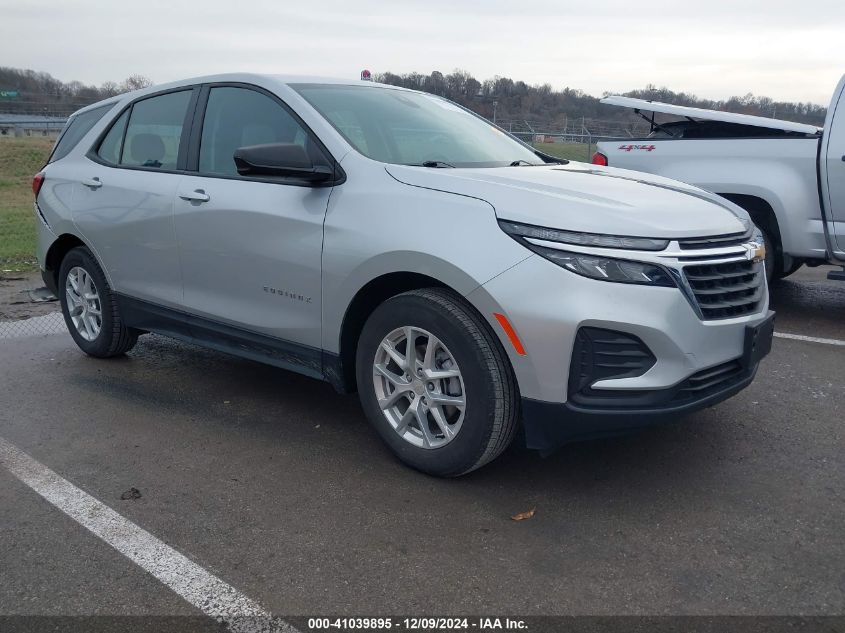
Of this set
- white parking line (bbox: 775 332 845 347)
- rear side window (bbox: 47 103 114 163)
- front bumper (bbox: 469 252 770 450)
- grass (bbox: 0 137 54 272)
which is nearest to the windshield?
front bumper (bbox: 469 252 770 450)

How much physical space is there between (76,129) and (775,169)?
551cm

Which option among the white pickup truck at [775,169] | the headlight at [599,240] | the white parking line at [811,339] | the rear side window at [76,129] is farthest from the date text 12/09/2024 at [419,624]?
the white pickup truck at [775,169]

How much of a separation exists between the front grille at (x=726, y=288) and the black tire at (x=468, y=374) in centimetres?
81

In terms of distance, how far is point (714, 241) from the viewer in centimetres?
325

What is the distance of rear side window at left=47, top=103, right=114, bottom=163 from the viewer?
531 cm

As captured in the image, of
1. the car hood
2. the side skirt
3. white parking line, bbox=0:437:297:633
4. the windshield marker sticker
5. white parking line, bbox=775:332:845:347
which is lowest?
white parking line, bbox=0:437:297:633

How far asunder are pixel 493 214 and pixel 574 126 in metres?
15.9

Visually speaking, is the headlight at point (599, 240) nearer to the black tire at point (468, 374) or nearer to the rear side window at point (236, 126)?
the black tire at point (468, 374)

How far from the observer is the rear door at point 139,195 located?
4.50m

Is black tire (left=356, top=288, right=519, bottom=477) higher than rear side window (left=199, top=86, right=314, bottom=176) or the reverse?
the reverse

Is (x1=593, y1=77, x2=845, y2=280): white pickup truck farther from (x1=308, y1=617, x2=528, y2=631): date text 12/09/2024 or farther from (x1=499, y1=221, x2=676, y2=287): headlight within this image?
(x1=308, y1=617, x2=528, y2=631): date text 12/09/2024

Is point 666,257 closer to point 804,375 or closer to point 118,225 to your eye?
point 804,375

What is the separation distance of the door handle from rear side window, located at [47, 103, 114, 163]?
1.40m

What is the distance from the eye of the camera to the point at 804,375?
5031 mm
